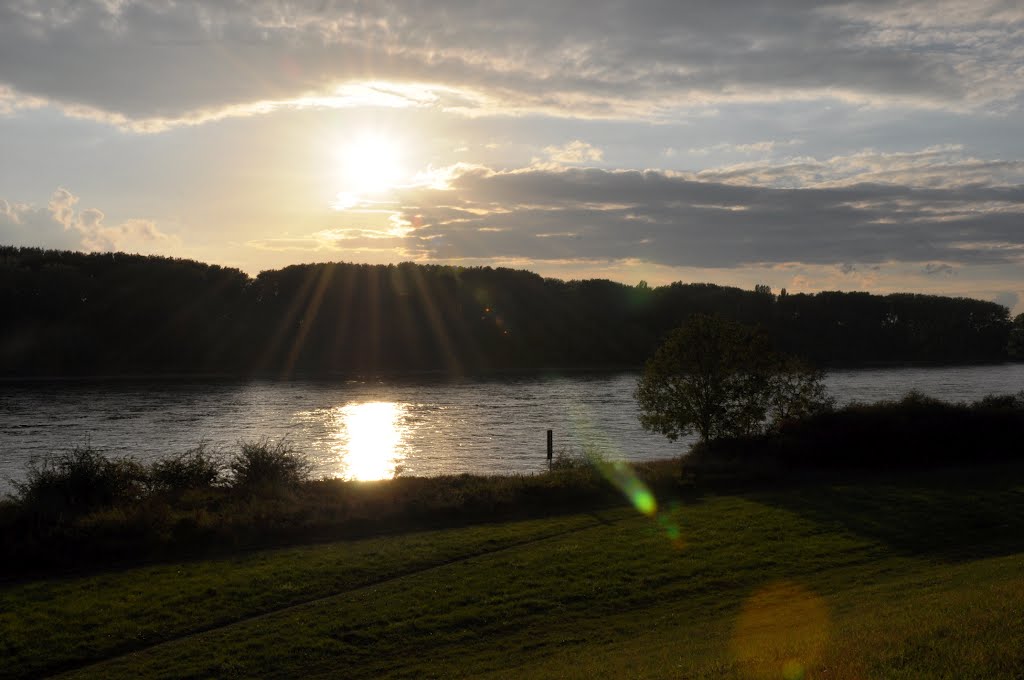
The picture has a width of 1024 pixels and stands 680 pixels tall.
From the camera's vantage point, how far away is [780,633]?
15.6 m

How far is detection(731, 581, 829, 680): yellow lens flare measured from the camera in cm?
1158

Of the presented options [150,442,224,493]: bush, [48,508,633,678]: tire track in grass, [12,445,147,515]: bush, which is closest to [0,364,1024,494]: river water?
[150,442,224,493]: bush

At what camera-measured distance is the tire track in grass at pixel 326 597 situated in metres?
16.4

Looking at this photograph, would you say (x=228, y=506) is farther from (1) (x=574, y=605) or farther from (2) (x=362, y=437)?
(2) (x=362, y=437)

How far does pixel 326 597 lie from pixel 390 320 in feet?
480

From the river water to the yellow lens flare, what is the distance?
29.3m

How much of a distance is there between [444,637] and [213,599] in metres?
5.92

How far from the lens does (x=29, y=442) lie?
200 feet

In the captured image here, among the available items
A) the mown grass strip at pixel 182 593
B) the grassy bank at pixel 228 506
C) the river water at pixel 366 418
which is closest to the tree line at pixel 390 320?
the river water at pixel 366 418

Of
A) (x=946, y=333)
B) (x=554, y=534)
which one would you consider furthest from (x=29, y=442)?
(x=946, y=333)

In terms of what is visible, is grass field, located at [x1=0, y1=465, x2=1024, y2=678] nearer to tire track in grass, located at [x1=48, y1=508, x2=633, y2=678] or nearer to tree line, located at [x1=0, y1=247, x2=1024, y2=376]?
tire track in grass, located at [x1=48, y1=508, x2=633, y2=678]

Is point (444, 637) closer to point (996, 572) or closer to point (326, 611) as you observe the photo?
point (326, 611)

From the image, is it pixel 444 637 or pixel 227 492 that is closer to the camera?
pixel 444 637

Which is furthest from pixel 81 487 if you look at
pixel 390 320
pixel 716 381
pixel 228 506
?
pixel 390 320
